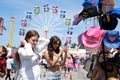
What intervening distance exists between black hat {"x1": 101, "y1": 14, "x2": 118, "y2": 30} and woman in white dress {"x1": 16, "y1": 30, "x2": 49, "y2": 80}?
3.74 ft

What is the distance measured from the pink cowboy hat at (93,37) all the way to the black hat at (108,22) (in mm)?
168

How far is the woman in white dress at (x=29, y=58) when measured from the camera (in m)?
6.12

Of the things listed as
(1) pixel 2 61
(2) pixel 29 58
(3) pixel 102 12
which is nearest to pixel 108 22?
(3) pixel 102 12

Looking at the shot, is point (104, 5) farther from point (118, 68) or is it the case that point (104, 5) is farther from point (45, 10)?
point (45, 10)

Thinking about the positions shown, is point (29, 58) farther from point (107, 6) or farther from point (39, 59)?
point (107, 6)

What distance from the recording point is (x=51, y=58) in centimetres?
692

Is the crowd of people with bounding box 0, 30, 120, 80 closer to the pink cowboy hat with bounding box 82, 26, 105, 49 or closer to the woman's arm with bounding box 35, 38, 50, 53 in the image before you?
the woman's arm with bounding box 35, 38, 50, 53

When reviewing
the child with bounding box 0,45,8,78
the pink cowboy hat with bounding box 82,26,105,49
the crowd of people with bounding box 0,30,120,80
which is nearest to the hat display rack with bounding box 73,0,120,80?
the pink cowboy hat with bounding box 82,26,105,49

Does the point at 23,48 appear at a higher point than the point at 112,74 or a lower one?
higher

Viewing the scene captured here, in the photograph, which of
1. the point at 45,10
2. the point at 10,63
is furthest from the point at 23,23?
the point at 10,63

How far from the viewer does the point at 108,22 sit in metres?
6.11

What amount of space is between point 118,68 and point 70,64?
52.5ft

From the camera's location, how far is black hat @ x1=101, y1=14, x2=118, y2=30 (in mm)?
6129

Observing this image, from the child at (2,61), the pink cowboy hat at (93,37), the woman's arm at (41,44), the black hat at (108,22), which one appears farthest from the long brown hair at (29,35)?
the child at (2,61)
